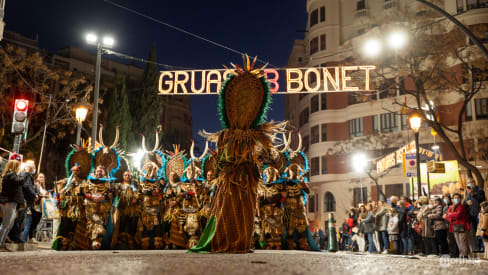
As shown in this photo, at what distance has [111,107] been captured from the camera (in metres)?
37.2

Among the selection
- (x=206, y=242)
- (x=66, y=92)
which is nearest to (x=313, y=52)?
(x=66, y=92)

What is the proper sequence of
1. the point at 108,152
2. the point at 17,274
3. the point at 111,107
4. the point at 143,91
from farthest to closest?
the point at 143,91 < the point at 111,107 < the point at 108,152 < the point at 17,274

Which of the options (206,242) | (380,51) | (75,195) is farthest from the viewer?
(380,51)

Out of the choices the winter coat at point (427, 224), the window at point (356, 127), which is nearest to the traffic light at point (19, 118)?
the winter coat at point (427, 224)

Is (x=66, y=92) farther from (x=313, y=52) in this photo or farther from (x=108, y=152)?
(x=313, y=52)

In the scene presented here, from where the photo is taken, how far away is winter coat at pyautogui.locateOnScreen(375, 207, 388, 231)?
15.0 m

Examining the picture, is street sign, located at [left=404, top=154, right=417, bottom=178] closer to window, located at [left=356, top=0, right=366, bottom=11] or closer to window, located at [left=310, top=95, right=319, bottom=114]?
window, located at [left=310, top=95, right=319, bottom=114]

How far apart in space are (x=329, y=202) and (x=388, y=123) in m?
9.12

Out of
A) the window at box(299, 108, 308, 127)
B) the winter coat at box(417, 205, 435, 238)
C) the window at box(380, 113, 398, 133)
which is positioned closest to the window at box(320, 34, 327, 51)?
the window at box(299, 108, 308, 127)

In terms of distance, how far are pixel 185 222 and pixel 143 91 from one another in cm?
2894

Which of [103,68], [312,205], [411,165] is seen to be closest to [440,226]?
[411,165]

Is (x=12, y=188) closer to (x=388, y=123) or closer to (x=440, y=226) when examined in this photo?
(x=440, y=226)

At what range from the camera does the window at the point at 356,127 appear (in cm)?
4103

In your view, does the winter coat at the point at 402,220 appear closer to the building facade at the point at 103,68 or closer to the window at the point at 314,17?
the building facade at the point at 103,68
